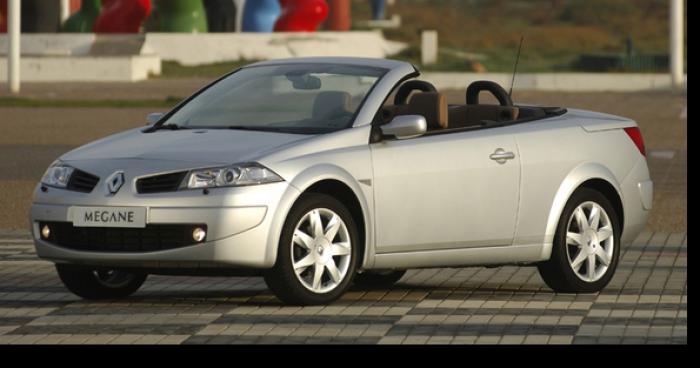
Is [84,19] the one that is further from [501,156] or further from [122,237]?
[122,237]

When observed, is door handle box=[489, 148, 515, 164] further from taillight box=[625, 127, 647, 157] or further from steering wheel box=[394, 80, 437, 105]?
taillight box=[625, 127, 647, 157]

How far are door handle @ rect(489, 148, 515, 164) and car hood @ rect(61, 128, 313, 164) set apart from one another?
3.91 feet

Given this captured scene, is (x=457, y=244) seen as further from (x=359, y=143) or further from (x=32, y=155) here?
(x=32, y=155)

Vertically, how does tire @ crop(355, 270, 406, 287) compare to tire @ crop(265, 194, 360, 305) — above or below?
below

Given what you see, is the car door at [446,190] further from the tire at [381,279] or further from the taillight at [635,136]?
the taillight at [635,136]

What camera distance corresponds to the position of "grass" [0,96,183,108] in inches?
1395

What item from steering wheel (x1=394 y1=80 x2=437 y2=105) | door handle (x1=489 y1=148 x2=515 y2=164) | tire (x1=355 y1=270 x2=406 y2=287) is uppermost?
steering wheel (x1=394 y1=80 x2=437 y2=105)

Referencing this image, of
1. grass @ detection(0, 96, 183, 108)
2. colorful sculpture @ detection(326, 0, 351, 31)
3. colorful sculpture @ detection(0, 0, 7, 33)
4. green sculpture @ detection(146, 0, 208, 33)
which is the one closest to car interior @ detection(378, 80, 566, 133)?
grass @ detection(0, 96, 183, 108)

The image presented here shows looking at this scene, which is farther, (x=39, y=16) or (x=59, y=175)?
(x=39, y=16)

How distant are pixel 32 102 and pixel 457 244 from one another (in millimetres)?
25555

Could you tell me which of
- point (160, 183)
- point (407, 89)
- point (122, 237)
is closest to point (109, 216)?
point (122, 237)

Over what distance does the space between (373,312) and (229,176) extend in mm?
1037

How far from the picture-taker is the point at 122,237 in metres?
10.2
